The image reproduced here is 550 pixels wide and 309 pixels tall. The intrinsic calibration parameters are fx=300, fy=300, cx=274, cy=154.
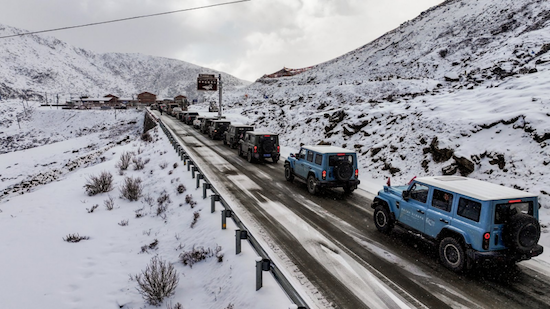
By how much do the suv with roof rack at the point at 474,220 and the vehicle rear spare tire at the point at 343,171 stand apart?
13.1 feet

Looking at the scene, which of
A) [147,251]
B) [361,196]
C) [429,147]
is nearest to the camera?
[147,251]

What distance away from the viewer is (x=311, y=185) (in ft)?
40.0

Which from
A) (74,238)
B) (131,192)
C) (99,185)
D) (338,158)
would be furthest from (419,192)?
(99,185)

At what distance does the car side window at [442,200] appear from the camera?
681cm

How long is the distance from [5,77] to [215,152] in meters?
203

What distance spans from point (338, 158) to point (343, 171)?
1.81 ft

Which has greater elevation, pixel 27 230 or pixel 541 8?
pixel 541 8

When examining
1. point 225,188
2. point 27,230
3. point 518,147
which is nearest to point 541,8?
point 518,147

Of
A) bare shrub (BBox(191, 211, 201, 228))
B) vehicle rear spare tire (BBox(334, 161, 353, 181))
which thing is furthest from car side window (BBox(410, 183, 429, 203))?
bare shrub (BBox(191, 211, 201, 228))

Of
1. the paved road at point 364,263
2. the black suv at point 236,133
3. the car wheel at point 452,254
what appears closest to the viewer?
the paved road at point 364,263

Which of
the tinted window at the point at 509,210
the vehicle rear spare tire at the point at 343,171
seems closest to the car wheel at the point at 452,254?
the tinted window at the point at 509,210

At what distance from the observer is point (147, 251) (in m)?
8.80

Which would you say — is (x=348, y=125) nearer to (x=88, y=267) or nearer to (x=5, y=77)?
(x=88, y=267)

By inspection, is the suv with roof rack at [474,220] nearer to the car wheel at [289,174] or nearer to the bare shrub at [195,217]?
the bare shrub at [195,217]
